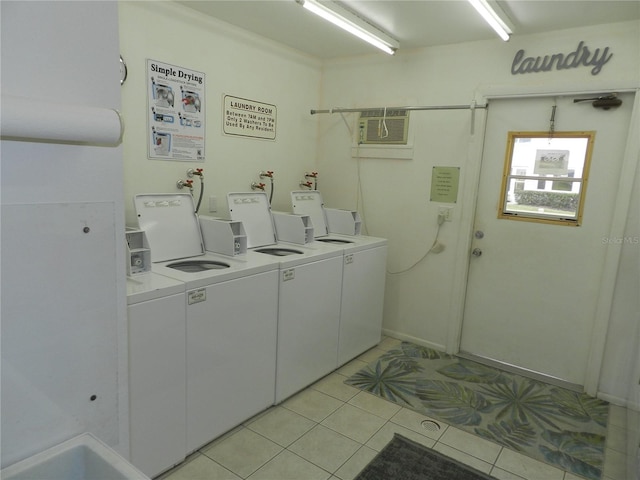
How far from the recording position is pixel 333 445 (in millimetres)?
2465

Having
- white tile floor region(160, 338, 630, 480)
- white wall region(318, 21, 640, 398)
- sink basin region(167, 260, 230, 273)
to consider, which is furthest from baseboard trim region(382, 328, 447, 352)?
sink basin region(167, 260, 230, 273)

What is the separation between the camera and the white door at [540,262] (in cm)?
305

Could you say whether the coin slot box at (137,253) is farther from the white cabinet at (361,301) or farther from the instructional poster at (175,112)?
the white cabinet at (361,301)

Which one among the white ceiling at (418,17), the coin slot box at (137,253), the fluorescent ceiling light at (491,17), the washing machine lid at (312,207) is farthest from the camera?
the washing machine lid at (312,207)

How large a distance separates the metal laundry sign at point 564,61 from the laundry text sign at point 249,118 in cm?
200

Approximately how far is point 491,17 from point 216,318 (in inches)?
97.5

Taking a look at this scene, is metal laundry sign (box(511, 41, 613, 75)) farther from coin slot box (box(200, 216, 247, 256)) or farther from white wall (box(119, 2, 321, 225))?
coin slot box (box(200, 216, 247, 256))

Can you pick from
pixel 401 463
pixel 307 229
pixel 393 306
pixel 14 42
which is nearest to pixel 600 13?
pixel 307 229

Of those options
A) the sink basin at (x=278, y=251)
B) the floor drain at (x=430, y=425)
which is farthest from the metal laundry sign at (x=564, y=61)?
the floor drain at (x=430, y=425)

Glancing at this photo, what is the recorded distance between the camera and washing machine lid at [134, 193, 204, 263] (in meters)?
2.62

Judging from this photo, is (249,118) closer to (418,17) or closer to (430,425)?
(418,17)

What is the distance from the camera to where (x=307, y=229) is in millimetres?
3334

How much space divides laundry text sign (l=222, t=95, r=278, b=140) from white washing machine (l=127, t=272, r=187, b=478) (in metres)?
1.69

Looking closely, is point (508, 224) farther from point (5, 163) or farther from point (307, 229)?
point (5, 163)
